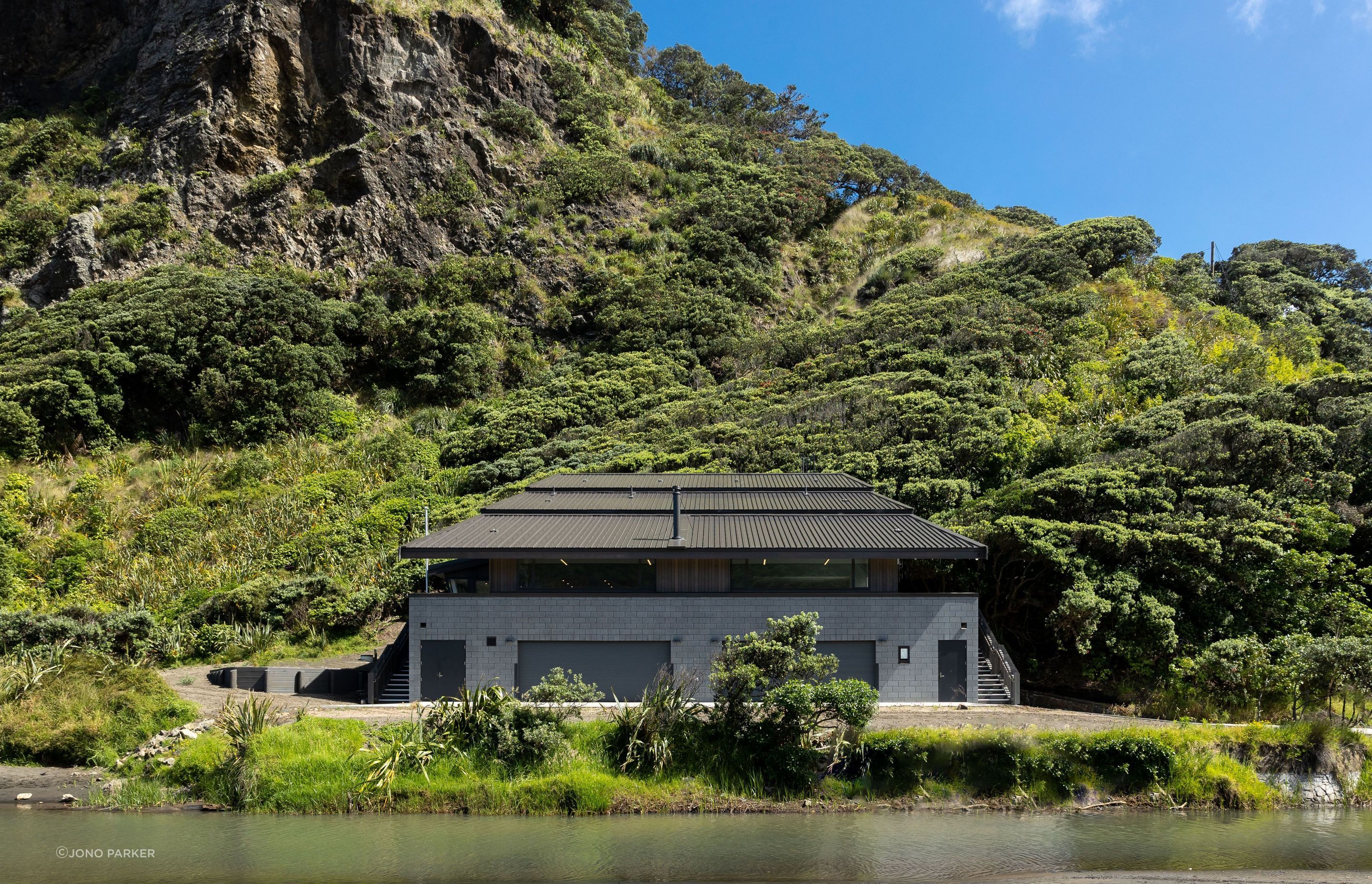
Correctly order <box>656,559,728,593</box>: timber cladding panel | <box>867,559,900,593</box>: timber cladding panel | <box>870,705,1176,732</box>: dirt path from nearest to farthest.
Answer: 1. <box>870,705,1176,732</box>: dirt path
2. <box>656,559,728,593</box>: timber cladding panel
3. <box>867,559,900,593</box>: timber cladding panel

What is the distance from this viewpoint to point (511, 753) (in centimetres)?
1656

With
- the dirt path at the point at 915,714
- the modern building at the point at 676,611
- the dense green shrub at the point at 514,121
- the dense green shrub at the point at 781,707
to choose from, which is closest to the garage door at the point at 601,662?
the modern building at the point at 676,611

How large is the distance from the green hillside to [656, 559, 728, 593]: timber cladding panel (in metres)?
7.22

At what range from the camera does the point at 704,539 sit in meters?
21.5

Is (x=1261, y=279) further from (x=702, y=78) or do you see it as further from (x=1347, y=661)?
(x=702, y=78)

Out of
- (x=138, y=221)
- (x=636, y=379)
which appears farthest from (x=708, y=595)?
(x=138, y=221)

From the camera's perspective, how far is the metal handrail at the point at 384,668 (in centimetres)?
2105

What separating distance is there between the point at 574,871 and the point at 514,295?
4576 centimetres

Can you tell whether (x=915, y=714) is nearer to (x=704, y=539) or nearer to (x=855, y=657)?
(x=855, y=657)

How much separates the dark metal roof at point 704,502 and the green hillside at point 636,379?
2944 mm

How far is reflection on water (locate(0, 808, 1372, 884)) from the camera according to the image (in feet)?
41.9

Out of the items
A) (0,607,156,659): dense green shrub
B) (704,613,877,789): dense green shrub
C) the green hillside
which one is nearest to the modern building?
(704,613,877,789): dense green shrub

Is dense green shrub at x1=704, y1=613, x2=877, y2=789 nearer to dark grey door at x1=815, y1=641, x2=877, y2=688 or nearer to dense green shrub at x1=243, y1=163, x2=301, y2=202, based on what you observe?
dark grey door at x1=815, y1=641, x2=877, y2=688

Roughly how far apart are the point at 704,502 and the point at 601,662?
20.5 feet
